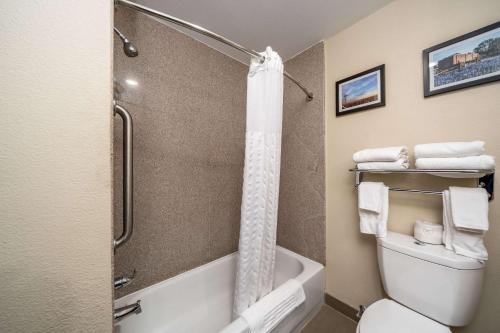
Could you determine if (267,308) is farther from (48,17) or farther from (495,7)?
(495,7)

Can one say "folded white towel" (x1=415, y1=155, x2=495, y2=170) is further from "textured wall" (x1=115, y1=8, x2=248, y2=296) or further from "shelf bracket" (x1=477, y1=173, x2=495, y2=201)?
"textured wall" (x1=115, y1=8, x2=248, y2=296)

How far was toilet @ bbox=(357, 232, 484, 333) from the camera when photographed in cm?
78

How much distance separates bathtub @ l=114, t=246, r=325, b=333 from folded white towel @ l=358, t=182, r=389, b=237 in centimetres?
55

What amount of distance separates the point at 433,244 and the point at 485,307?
324mm

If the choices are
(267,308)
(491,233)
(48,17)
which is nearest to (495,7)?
(491,233)

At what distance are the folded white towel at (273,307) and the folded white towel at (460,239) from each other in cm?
80

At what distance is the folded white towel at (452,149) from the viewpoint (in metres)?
0.75

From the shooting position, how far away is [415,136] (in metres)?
1.02

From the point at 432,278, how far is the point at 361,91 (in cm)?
112

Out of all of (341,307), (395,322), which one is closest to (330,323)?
(341,307)

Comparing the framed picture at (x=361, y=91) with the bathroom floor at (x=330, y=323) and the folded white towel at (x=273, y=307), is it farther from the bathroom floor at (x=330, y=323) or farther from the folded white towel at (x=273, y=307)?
the bathroom floor at (x=330, y=323)

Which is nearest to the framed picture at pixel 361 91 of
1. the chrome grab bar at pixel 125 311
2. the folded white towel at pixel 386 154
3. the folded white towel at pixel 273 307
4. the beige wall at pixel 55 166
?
the folded white towel at pixel 386 154

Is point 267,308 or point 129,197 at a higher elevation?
point 129,197

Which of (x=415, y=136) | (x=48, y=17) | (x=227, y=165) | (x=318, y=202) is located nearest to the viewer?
(x=48, y=17)
